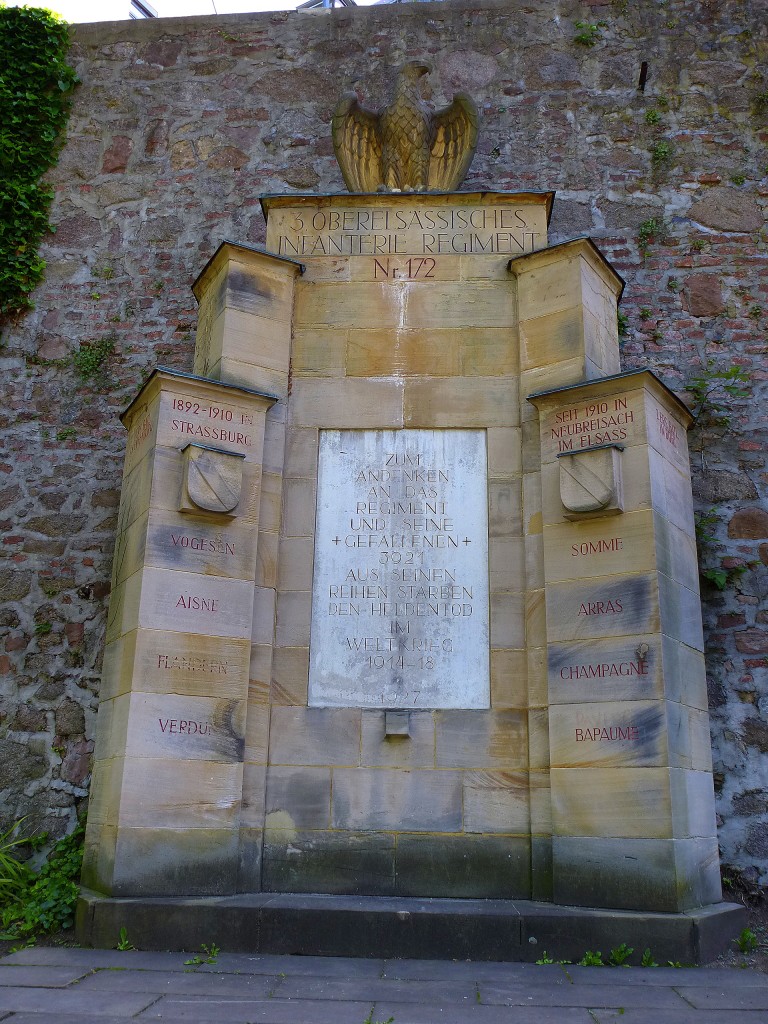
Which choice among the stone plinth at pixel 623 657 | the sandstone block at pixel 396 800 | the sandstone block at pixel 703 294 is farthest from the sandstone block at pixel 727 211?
the sandstone block at pixel 396 800

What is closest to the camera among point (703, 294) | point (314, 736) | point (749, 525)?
point (314, 736)

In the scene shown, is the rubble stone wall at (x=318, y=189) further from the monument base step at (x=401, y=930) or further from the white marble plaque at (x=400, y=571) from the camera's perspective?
the monument base step at (x=401, y=930)

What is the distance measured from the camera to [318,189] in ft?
30.0

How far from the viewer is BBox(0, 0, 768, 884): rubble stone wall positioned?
750 cm

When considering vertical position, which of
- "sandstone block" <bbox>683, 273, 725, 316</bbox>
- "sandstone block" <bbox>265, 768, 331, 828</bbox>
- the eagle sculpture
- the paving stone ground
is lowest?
the paving stone ground

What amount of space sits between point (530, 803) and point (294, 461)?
8.44ft

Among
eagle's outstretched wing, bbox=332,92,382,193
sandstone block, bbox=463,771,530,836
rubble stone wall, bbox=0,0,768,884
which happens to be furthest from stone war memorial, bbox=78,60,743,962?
rubble stone wall, bbox=0,0,768,884

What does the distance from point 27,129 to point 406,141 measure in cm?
410

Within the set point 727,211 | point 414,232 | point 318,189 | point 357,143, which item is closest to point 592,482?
point 414,232

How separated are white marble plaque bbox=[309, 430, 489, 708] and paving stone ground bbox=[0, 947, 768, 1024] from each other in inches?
64.1

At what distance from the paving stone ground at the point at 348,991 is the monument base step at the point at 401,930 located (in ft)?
0.32

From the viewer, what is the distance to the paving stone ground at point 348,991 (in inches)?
150

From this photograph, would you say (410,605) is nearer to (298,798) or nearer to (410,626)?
(410,626)

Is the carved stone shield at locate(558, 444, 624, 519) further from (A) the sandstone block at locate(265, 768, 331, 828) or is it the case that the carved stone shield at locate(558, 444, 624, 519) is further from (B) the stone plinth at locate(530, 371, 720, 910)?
(A) the sandstone block at locate(265, 768, 331, 828)
